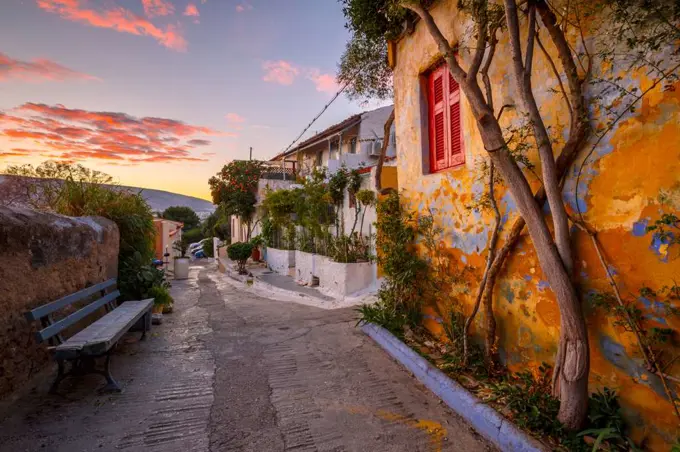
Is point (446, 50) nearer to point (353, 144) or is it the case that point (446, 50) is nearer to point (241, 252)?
point (241, 252)

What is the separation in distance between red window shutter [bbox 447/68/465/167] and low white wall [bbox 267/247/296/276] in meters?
8.66

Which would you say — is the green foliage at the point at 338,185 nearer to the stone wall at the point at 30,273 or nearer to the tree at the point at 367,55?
the tree at the point at 367,55

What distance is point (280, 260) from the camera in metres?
13.0

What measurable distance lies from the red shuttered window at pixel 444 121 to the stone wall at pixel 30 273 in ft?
16.9

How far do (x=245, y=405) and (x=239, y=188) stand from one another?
16030mm

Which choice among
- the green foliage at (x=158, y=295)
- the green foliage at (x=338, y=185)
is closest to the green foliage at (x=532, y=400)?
the green foliage at (x=158, y=295)

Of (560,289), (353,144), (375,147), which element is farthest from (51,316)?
(353,144)

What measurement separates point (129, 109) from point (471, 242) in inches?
348

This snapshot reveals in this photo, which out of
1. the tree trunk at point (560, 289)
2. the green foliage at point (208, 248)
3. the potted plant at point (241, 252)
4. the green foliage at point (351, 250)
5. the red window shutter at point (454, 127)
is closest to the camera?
the tree trunk at point (560, 289)

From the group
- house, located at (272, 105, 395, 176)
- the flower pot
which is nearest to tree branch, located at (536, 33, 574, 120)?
house, located at (272, 105, 395, 176)

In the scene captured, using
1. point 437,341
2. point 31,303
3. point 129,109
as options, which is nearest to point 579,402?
point 437,341

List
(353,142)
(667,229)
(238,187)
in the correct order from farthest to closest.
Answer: (238,187), (353,142), (667,229)

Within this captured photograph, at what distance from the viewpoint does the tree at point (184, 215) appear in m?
43.8

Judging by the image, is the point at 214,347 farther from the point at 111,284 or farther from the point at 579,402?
the point at 579,402
